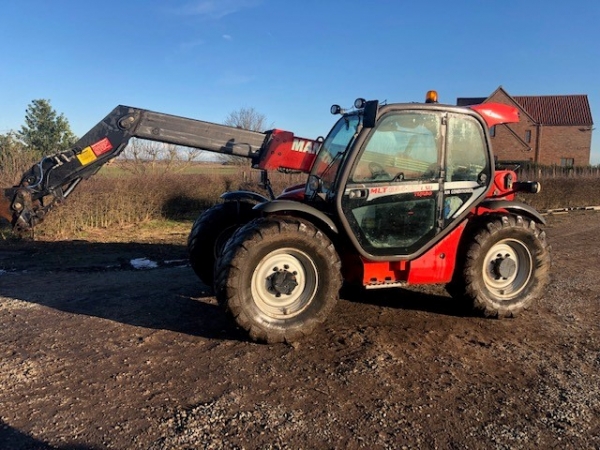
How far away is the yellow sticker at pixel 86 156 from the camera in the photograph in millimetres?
5844

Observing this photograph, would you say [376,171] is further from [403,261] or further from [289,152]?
[289,152]

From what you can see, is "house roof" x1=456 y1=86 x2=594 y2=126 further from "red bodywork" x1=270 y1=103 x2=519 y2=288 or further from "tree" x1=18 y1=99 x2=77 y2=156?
"red bodywork" x1=270 y1=103 x2=519 y2=288

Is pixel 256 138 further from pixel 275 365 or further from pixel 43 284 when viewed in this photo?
pixel 43 284

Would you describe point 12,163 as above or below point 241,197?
above

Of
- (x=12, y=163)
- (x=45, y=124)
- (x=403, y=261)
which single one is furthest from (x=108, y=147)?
(x=45, y=124)

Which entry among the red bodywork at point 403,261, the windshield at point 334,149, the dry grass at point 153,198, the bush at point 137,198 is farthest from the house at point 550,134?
the windshield at point 334,149

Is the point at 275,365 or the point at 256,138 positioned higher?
the point at 256,138

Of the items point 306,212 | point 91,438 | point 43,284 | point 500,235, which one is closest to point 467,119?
point 500,235

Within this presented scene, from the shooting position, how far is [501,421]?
319cm

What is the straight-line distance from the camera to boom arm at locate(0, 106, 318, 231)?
5801mm

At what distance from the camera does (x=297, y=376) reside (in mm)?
3785

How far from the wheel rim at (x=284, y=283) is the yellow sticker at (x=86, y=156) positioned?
2.80 metres

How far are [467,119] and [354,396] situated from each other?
3122 millimetres

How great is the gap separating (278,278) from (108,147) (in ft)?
9.42
